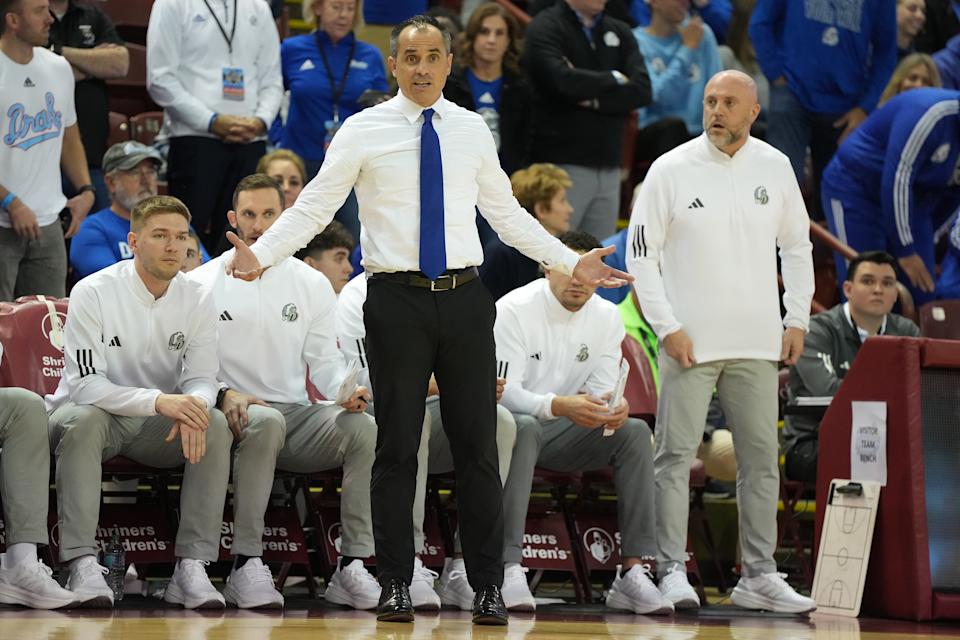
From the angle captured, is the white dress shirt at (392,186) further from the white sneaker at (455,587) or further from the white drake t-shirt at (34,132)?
the white drake t-shirt at (34,132)

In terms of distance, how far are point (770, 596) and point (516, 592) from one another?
108 cm

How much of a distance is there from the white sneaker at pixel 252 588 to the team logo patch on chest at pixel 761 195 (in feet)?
8.36

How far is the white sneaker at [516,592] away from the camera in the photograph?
6.15 metres

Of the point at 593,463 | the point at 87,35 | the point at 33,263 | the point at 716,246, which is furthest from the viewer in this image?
the point at 87,35

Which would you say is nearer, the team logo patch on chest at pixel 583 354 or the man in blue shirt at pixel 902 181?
the team logo patch on chest at pixel 583 354

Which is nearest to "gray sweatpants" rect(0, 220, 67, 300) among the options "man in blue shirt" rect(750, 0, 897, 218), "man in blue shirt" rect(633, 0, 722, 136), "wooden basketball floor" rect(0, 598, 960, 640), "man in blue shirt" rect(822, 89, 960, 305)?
"wooden basketball floor" rect(0, 598, 960, 640)

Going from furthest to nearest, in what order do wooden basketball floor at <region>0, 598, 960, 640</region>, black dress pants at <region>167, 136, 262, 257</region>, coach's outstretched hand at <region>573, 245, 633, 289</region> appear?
black dress pants at <region>167, 136, 262, 257</region> < coach's outstretched hand at <region>573, 245, 633, 289</region> < wooden basketball floor at <region>0, 598, 960, 640</region>

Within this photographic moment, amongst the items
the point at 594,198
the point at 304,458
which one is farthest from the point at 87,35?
the point at 304,458

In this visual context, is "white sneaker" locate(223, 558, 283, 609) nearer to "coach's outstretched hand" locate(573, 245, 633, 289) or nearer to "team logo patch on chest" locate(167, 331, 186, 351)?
"team logo patch on chest" locate(167, 331, 186, 351)

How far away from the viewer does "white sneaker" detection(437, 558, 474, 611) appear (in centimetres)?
624

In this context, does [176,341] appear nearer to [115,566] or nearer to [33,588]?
[115,566]

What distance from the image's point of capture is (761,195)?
6.59 m

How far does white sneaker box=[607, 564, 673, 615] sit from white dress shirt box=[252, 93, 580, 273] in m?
1.76

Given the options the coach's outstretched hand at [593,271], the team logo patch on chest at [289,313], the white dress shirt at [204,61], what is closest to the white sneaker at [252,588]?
the team logo patch on chest at [289,313]
